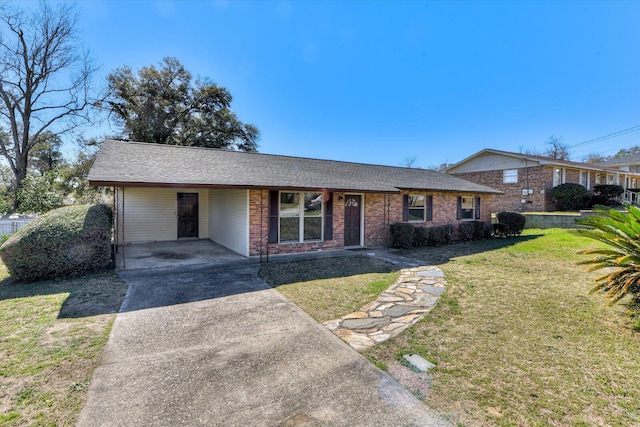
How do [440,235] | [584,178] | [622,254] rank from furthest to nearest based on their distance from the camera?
[584,178] < [440,235] < [622,254]

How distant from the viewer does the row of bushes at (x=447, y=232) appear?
10969 millimetres

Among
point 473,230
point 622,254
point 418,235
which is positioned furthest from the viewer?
point 473,230

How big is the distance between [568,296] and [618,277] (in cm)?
136

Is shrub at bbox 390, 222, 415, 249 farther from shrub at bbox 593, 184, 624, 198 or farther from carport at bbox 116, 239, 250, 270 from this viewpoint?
shrub at bbox 593, 184, 624, 198

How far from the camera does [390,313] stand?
4645 millimetres

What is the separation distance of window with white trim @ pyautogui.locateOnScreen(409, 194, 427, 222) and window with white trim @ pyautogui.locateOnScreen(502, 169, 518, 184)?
12099mm

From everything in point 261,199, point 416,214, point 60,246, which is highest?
point 261,199

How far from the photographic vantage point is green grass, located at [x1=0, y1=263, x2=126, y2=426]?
244 centimetres

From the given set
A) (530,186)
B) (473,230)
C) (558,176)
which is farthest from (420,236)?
(558,176)

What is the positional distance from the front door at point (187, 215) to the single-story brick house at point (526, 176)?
1779 centimetres

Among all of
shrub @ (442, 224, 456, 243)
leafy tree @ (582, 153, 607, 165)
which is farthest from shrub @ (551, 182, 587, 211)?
leafy tree @ (582, 153, 607, 165)

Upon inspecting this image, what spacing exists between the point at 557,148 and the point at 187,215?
48.9m

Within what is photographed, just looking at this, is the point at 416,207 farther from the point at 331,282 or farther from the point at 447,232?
the point at 331,282

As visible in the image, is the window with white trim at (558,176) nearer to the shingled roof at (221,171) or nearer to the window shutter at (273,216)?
the shingled roof at (221,171)
